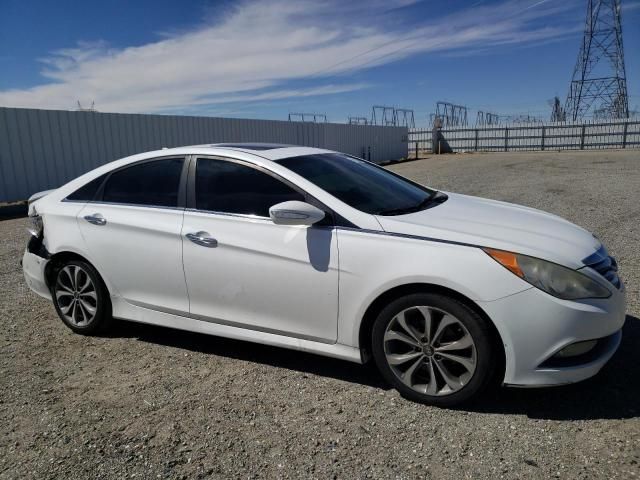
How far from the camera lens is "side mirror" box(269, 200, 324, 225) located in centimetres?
296

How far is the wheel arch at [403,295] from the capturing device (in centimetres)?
266

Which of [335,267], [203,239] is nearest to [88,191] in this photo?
[203,239]

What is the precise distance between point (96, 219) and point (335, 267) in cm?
207

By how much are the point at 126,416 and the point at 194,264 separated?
40.8 inches

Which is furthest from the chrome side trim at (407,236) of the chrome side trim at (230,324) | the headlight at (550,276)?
the chrome side trim at (230,324)

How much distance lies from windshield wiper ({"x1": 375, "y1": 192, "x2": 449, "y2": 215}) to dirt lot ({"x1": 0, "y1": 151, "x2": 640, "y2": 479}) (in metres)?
1.10

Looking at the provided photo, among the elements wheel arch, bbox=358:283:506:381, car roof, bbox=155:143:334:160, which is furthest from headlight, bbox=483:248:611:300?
car roof, bbox=155:143:334:160

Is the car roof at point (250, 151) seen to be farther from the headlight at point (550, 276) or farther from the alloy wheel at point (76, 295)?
the headlight at point (550, 276)

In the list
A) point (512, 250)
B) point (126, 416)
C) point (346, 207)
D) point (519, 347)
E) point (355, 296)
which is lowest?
point (126, 416)

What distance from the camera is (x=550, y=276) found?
8.50ft

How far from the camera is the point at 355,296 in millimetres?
2902

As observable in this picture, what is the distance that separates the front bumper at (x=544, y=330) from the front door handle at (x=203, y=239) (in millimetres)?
1761

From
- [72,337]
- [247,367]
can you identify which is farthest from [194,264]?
[72,337]

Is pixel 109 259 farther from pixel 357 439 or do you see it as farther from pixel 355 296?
pixel 357 439
